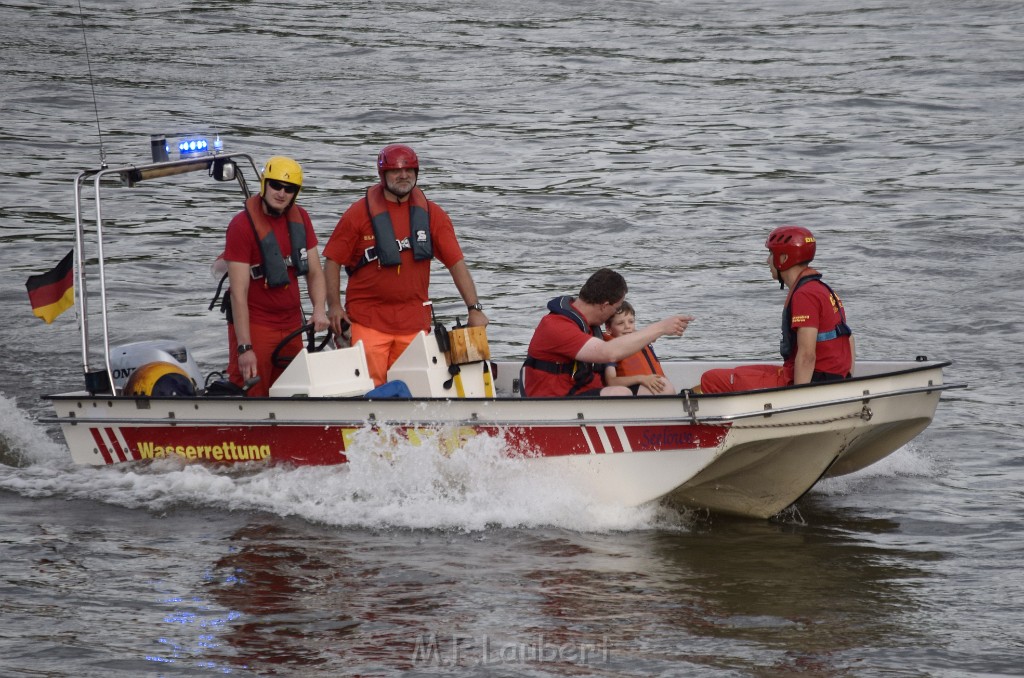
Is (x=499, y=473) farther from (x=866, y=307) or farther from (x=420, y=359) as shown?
(x=866, y=307)

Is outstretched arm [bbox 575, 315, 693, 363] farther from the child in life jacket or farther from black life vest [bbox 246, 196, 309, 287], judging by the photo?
black life vest [bbox 246, 196, 309, 287]

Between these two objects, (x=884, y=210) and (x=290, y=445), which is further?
(x=884, y=210)

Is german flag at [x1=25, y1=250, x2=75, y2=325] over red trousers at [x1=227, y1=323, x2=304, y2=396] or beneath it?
over

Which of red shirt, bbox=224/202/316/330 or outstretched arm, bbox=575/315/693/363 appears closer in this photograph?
outstretched arm, bbox=575/315/693/363

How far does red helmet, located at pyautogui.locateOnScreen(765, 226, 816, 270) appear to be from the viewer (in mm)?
7906

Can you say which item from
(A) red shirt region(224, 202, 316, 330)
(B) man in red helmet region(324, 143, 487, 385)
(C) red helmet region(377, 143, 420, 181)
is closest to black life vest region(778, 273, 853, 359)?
(B) man in red helmet region(324, 143, 487, 385)

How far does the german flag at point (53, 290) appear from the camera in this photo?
884cm

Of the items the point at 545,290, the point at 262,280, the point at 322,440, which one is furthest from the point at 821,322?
the point at 545,290

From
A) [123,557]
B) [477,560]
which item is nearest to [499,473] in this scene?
[477,560]

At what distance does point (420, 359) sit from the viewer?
8695mm

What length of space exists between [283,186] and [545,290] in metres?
7.29

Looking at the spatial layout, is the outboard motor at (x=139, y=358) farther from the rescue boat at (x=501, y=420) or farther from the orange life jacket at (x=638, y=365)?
the orange life jacket at (x=638, y=365)

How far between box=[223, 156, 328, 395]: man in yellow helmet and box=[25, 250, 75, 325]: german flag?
40.4 inches

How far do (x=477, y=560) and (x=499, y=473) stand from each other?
599 millimetres
